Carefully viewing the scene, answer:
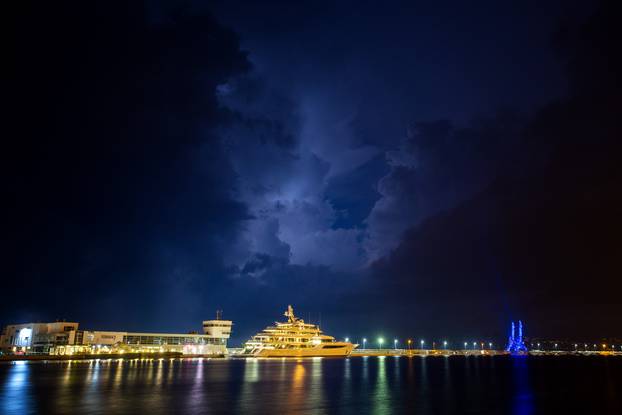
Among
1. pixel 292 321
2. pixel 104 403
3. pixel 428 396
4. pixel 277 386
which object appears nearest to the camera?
pixel 104 403

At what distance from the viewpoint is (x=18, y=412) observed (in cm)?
3706

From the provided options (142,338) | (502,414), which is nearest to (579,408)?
(502,414)

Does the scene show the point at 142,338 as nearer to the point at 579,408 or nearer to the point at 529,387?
the point at 529,387

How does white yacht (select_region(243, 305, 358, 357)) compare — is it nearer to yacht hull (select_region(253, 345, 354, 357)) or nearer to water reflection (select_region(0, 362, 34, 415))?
yacht hull (select_region(253, 345, 354, 357))

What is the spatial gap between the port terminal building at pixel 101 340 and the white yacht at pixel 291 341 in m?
16.0

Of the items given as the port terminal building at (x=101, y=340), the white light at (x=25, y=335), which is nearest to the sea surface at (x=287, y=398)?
the port terminal building at (x=101, y=340)

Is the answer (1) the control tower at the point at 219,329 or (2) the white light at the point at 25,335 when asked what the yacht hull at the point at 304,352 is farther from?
(2) the white light at the point at 25,335

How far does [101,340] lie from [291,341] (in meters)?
64.5

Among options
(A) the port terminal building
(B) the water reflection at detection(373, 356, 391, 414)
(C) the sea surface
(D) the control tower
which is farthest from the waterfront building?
(B) the water reflection at detection(373, 356, 391, 414)

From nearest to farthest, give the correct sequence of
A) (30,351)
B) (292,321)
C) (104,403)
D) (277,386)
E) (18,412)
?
(18,412) → (104,403) → (277,386) → (30,351) → (292,321)

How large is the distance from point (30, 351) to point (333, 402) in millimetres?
148077

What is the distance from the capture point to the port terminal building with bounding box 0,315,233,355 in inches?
5773

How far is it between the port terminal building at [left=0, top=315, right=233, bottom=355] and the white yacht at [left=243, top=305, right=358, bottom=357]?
631 inches

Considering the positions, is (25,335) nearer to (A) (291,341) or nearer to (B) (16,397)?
(A) (291,341)
